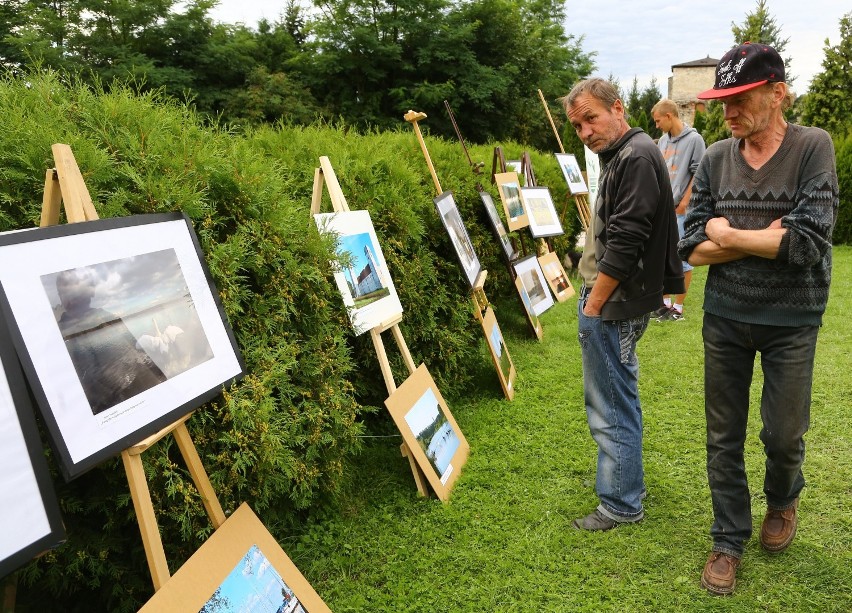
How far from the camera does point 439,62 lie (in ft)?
67.5

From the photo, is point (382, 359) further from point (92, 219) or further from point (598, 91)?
point (92, 219)

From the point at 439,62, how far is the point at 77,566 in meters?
20.8

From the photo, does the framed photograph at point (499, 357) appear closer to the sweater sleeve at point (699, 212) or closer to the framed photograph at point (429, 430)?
the framed photograph at point (429, 430)

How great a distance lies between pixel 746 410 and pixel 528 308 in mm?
3485

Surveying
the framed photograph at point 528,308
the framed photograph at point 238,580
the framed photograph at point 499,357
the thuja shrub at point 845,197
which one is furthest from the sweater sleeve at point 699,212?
the thuja shrub at point 845,197

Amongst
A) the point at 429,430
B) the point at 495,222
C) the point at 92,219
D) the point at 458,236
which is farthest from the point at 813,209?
the point at 495,222

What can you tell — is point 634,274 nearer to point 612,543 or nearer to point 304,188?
point 612,543

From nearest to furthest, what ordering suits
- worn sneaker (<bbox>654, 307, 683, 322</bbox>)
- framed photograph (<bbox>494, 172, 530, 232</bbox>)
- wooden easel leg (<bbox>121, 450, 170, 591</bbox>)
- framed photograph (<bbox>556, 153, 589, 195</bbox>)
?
1. wooden easel leg (<bbox>121, 450, 170, 591</bbox>)
2. framed photograph (<bbox>494, 172, 530, 232</bbox>)
3. worn sneaker (<bbox>654, 307, 683, 322</bbox>)
4. framed photograph (<bbox>556, 153, 589, 195</bbox>)

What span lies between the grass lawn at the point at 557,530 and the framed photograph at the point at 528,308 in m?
1.45

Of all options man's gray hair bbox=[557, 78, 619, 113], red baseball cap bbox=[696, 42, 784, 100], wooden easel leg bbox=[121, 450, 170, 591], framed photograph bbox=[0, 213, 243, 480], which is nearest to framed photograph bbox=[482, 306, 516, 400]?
man's gray hair bbox=[557, 78, 619, 113]

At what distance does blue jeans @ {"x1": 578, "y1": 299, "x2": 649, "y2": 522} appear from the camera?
9.23ft

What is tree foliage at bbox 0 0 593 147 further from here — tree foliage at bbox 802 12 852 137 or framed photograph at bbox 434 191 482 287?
framed photograph at bbox 434 191 482 287

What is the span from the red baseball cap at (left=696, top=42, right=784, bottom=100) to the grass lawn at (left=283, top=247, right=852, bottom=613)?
2055 millimetres

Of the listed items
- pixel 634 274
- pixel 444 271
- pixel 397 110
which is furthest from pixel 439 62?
pixel 634 274
